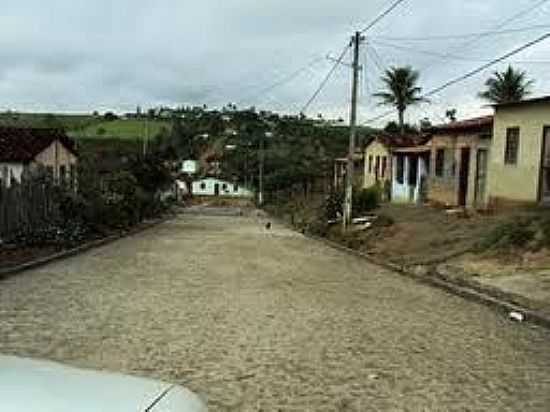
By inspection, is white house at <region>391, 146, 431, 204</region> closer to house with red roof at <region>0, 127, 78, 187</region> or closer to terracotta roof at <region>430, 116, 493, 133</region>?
terracotta roof at <region>430, 116, 493, 133</region>

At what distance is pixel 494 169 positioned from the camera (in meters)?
29.7

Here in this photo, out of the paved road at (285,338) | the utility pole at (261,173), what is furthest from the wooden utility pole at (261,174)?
the paved road at (285,338)

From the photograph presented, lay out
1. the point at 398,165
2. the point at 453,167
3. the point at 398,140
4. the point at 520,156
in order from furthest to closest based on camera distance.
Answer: the point at 398,140, the point at 398,165, the point at 453,167, the point at 520,156

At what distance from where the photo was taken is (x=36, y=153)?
3531cm

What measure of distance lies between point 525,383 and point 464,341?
8.03 feet

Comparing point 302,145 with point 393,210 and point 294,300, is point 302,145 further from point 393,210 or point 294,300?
point 294,300

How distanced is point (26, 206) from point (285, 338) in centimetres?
1598

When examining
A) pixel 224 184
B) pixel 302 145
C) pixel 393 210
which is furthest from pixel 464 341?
pixel 224 184

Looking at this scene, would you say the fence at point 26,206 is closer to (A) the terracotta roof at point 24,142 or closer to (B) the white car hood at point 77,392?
(A) the terracotta roof at point 24,142

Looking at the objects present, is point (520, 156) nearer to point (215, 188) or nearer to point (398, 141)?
point (398, 141)

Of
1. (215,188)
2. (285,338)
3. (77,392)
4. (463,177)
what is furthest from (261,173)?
(77,392)

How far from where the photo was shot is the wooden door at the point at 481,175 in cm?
3369

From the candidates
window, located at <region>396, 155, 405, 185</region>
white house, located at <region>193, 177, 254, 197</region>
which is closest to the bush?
window, located at <region>396, 155, 405, 185</region>

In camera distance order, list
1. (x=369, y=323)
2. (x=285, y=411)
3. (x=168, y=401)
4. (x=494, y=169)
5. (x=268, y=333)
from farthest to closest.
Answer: (x=494, y=169)
(x=369, y=323)
(x=268, y=333)
(x=285, y=411)
(x=168, y=401)
